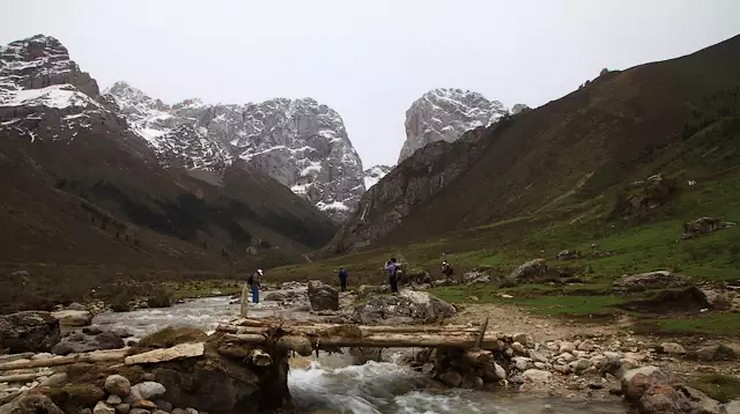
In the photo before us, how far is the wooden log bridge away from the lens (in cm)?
1848

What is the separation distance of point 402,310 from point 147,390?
17593 millimetres

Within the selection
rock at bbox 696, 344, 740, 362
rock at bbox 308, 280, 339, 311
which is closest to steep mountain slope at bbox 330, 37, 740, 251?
rock at bbox 308, 280, 339, 311

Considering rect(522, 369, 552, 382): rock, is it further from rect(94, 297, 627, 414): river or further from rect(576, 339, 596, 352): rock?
rect(576, 339, 596, 352): rock

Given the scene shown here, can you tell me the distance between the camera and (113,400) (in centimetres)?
1470

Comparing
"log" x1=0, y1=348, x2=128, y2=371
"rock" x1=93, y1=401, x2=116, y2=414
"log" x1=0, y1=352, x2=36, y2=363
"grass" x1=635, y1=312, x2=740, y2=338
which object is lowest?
"grass" x1=635, y1=312, x2=740, y2=338

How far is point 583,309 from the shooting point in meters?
30.5

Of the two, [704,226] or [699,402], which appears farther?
[704,226]

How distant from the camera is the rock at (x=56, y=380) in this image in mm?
15372

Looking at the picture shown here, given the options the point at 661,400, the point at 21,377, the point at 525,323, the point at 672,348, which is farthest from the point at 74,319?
the point at 661,400

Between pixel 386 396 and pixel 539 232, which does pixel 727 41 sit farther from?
pixel 386 396

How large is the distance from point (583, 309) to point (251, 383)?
64.0 ft

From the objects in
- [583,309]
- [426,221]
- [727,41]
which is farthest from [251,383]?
[727,41]

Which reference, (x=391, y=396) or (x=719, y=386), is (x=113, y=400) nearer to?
(x=391, y=396)

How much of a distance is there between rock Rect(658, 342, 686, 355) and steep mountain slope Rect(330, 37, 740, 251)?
67021 mm
